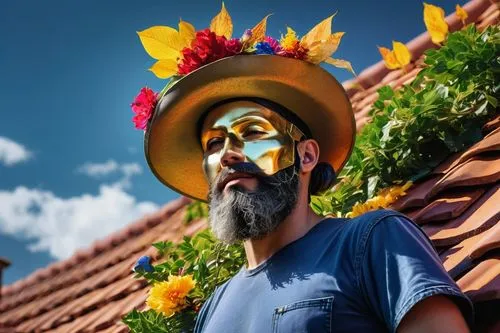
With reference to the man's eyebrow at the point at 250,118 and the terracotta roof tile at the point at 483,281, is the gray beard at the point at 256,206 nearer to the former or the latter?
the man's eyebrow at the point at 250,118

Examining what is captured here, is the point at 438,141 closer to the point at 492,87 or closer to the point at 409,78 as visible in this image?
the point at 492,87

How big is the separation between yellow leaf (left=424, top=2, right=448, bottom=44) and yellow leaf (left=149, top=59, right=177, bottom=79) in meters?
1.50

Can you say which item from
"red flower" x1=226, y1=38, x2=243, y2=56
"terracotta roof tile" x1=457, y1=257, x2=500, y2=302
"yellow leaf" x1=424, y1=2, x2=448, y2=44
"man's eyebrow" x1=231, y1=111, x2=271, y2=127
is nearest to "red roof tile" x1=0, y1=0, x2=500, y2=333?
"terracotta roof tile" x1=457, y1=257, x2=500, y2=302

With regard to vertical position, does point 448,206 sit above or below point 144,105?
below

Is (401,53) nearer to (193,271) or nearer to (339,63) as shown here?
(339,63)

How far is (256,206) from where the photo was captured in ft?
7.48

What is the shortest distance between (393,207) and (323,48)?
25.6 inches

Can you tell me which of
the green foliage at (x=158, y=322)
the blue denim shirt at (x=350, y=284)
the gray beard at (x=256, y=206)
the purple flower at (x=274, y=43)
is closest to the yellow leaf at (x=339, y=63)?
the purple flower at (x=274, y=43)

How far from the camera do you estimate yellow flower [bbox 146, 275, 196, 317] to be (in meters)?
2.76

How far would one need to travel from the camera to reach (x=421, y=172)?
9.30ft

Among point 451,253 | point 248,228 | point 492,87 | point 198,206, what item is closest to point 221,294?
point 248,228

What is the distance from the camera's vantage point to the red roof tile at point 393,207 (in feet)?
6.73

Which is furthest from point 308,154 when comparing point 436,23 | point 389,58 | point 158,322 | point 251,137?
point 389,58

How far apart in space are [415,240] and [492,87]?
1261 millimetres
